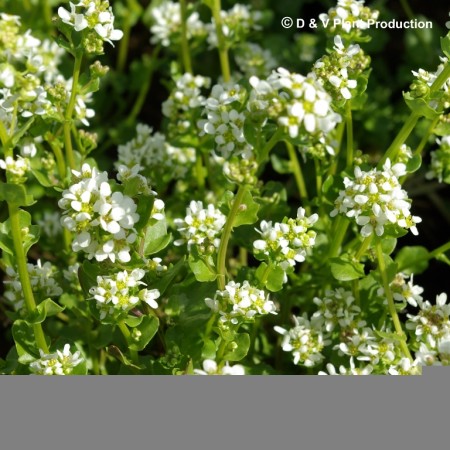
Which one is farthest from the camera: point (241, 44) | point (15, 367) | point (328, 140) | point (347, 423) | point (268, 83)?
point (241, 44)

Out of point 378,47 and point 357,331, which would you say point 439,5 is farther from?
point 357,331

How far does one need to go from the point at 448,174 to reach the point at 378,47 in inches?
75.0

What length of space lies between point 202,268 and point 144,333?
34cm

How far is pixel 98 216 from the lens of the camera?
262cm

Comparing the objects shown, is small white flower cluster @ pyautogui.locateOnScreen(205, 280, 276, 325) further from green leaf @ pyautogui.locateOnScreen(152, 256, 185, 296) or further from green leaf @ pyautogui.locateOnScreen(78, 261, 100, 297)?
green leaf @ pyautogui.locateOnScreen(78, 261, 100, 297)

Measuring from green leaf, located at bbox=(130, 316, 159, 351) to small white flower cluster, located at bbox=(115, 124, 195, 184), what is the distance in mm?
1047

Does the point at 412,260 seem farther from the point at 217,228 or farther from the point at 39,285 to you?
the point at 39,285

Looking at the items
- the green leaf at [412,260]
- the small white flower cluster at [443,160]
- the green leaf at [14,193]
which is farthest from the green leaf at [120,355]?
the small white flower cluster at [443,160]

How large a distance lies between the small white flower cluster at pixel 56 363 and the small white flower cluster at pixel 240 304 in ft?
1.79

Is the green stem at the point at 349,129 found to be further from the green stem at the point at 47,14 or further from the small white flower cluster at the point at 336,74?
the green stem at the point at 47,14

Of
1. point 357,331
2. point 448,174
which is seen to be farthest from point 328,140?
point 357,331

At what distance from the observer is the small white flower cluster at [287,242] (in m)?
2.89

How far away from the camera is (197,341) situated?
3059mm

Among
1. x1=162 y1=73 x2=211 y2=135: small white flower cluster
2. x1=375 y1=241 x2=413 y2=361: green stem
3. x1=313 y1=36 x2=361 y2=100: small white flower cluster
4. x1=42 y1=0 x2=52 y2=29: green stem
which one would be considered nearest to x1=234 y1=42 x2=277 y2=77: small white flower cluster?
x1=162 y1=73 x2=211 y2=135: small white flower cluster
